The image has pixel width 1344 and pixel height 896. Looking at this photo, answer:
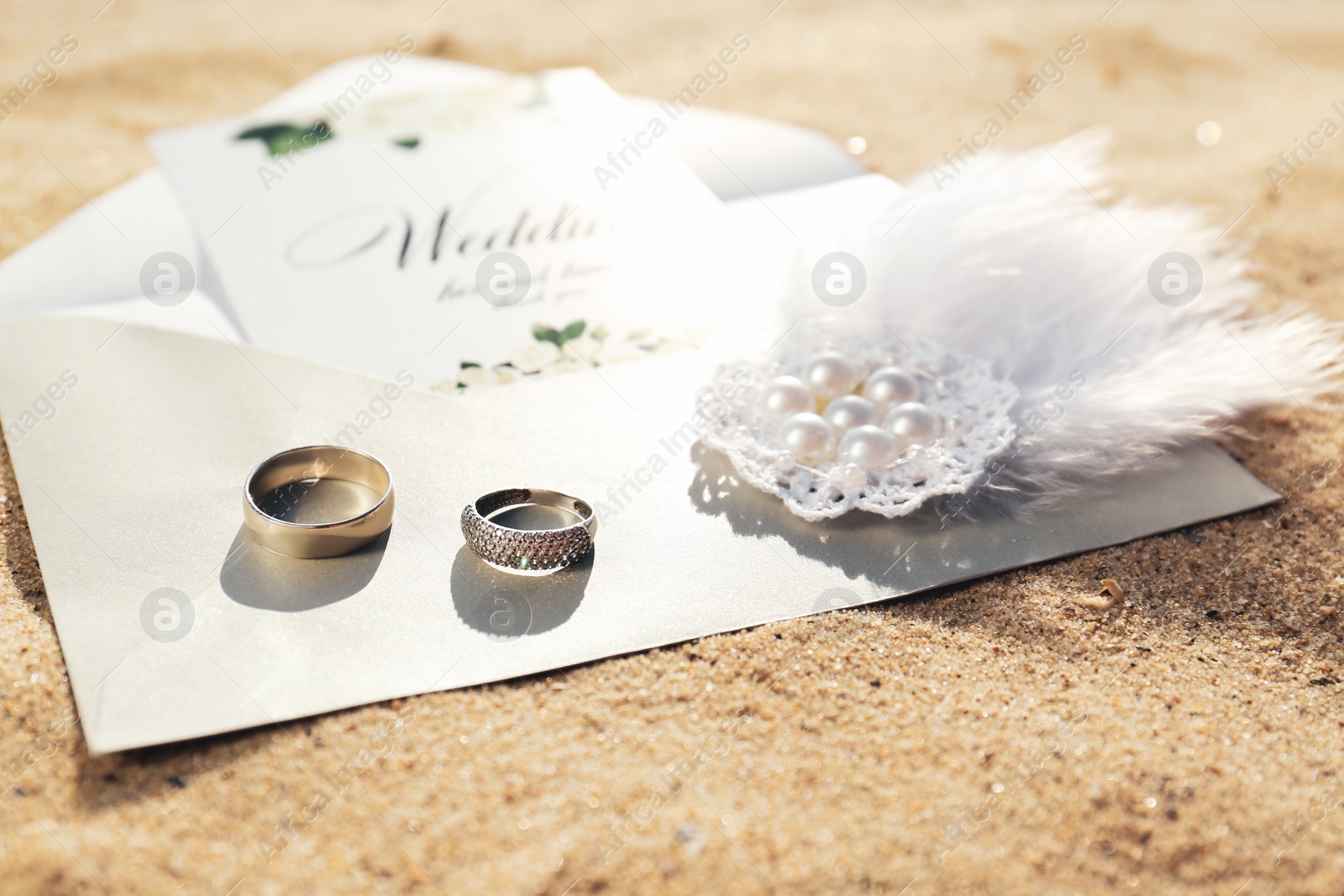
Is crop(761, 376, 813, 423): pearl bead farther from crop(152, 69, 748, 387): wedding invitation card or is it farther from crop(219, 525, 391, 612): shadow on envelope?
crop(219, 525, 391, 612): shadow on envelope

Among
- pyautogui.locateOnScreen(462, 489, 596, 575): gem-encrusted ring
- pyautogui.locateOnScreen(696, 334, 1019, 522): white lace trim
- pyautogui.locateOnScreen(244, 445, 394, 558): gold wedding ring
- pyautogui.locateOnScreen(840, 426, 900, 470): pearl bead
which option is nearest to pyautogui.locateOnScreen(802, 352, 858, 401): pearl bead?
pyautogui.locateOnScreen(696, 334, 1019, 522): white lace trim

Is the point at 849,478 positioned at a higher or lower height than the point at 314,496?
higher

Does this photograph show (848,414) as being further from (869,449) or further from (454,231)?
(454,231)

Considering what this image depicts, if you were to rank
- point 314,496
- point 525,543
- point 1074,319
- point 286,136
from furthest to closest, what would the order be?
point 286,136 → point 1074,319 → point 314,496 → point 525,543

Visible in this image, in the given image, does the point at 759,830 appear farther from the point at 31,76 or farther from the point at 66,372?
the point at 31,76

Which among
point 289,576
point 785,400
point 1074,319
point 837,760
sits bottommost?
point 289,576

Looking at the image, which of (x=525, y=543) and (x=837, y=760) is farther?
(x=525, y=543)

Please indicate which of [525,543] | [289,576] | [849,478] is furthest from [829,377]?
[289,576]
